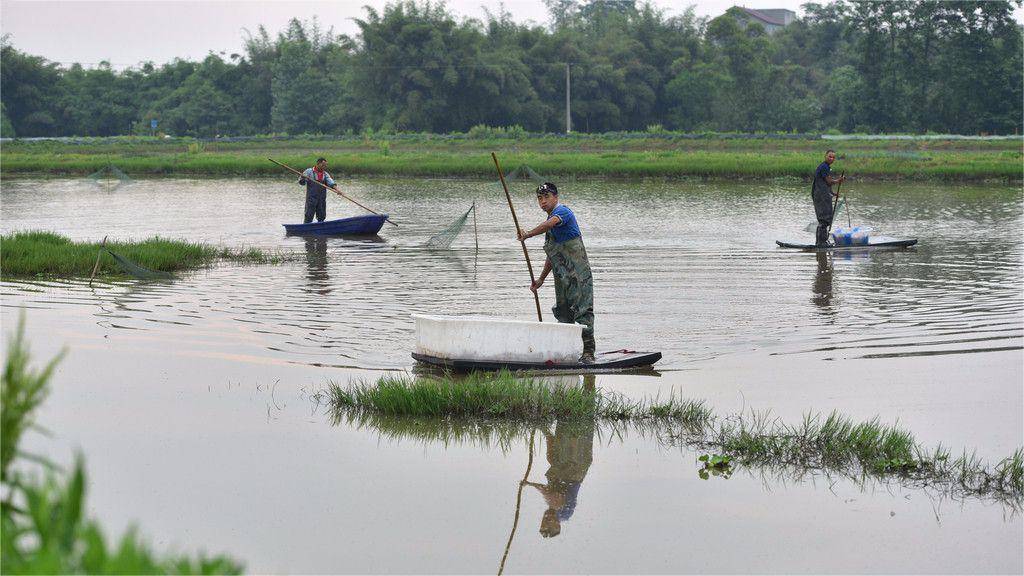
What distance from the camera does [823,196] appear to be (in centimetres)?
1662

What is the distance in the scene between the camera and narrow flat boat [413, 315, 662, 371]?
8.44 m

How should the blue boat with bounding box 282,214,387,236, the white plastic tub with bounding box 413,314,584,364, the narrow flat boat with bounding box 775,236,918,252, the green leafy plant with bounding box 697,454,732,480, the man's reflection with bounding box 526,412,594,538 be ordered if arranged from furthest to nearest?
1. the blue boat with bounding box 282,214,387,236
2. the narrow flat boat with bounding box 775,236,918,252
3. the white plastic tub with bounding box 413,314,584,364
4. the green leafy plant with bounding box 697,454,732,480
5. the man's reflection with bounding box 526,412,594,538

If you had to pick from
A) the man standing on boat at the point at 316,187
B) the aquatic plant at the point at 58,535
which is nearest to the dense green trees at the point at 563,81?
the man standing on boat at the point at 316,187

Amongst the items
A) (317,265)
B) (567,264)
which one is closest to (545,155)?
(317,265)

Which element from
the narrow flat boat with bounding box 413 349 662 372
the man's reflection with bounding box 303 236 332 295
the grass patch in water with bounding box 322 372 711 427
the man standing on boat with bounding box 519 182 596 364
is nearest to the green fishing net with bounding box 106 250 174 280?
the man's reflection with bounding box 303 236 332 295

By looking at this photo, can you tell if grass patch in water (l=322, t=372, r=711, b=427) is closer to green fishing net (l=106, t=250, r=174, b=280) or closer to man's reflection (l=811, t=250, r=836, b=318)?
man's reflection (l=811, t=250, r=836, b=318)

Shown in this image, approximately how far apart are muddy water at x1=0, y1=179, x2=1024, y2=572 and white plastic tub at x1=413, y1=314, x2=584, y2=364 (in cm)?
50

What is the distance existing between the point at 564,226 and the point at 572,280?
45 cm

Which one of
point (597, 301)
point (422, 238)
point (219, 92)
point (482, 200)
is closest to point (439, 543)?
point (597, 301)

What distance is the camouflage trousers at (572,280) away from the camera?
896 cm

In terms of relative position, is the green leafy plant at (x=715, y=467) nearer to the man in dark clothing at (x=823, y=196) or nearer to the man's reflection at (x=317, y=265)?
the man's reflection at (x=317, y=265)

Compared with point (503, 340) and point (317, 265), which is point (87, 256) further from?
point (503, 340)

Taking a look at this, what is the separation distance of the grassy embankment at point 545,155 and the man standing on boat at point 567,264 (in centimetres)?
2624

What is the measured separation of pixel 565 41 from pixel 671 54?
5.94 metres
